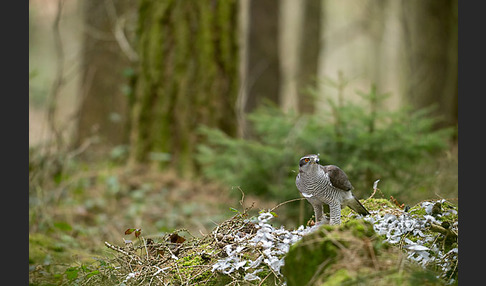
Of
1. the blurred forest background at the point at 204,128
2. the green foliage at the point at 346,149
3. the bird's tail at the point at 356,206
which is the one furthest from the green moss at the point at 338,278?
the green foliage at the point at 346,149

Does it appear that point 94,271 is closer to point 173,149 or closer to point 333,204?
point 333,204

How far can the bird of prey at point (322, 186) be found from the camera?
2818 millimetres

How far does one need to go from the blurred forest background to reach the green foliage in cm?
2

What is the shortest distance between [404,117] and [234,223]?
3184mm

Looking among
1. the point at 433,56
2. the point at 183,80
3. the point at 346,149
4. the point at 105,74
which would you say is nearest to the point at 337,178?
the point at 346,149

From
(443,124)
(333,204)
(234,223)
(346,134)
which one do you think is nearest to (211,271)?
(234,223)

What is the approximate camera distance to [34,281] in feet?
→ 13.1

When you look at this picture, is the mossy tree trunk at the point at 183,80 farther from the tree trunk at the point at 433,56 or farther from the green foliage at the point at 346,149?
the tree trunk at the point at 433,56

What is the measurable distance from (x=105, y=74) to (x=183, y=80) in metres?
3.73

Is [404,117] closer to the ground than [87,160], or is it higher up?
higher up

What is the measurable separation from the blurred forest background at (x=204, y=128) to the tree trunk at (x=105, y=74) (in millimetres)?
30

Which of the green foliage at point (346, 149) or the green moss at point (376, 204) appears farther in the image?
the green foliage at point (346, 149)

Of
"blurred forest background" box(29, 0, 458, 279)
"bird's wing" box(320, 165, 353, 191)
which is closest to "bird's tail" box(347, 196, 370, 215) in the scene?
"bird's wing" box(320, 165, 353, 191)

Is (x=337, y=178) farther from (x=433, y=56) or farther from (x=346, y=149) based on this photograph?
(x=433, y=56)
